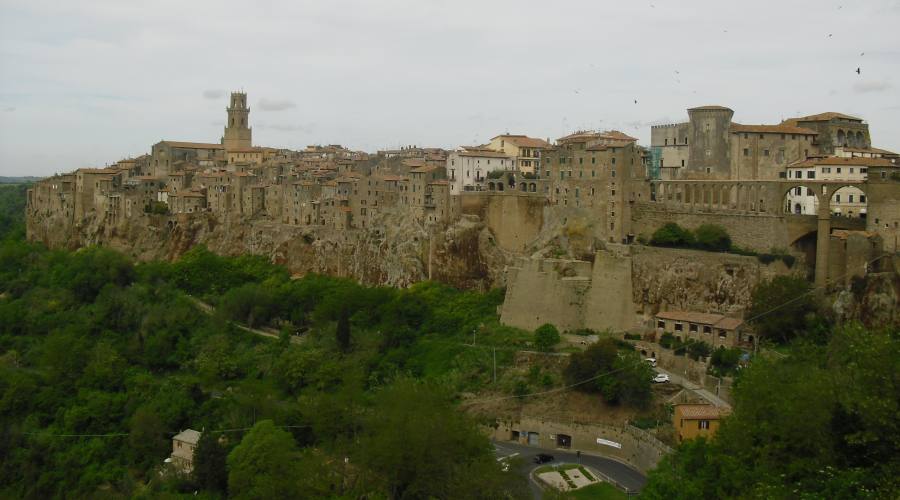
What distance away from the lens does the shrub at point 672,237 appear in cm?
3381

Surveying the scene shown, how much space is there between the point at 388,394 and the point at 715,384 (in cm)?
1093

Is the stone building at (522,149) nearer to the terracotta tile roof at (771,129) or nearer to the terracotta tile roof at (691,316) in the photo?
the terracotta tile roof at (771,129)

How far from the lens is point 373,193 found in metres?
44.9

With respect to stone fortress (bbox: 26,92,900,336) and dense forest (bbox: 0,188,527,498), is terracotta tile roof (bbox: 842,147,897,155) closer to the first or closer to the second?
stone fortress (bbox: 26,92,900,336)

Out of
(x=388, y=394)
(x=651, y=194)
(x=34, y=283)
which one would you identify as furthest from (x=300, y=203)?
(x=388, y=394)

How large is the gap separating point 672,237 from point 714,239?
5.17ft

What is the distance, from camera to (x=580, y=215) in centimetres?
3625

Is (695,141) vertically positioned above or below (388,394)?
above

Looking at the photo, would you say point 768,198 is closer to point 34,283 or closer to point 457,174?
point 457,174

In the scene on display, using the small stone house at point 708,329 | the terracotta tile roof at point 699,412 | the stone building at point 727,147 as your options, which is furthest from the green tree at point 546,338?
the stone building at point 727,147

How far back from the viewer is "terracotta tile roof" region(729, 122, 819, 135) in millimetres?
36594

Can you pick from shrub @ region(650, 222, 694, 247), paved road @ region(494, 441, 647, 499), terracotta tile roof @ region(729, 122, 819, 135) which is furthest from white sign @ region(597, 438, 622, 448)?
terracotta tile roof @ region(729, 122, 819, 135)

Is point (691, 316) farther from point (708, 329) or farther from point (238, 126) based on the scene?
point (238, 126)

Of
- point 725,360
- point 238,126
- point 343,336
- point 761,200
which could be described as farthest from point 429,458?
point 238,126
